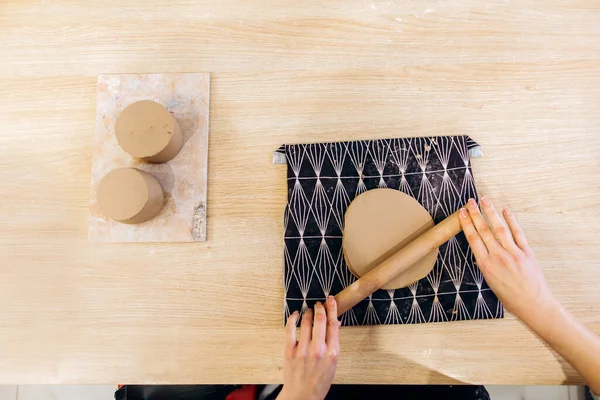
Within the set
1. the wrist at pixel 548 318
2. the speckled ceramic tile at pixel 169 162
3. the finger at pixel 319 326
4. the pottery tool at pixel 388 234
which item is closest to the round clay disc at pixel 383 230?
the pottery tool at pixel 388 234

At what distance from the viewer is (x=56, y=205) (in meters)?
0.78

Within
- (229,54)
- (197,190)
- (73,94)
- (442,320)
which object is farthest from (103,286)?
(442,320)

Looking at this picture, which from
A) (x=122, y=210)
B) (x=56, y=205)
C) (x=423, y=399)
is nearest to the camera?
(x=122, y=210)

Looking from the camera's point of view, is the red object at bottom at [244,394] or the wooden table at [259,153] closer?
the wooden table at [259,153]

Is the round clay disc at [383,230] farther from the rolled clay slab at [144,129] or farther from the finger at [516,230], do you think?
the rolled clay slab at [144,129]

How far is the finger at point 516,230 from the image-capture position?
70 cm

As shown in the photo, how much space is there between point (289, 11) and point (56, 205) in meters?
0.66

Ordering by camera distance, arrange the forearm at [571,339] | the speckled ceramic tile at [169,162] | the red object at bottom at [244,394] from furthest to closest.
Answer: the red object at bottom at [244,394] < the speckled ceramic tile at [169,162] < the forearm at [571,339]

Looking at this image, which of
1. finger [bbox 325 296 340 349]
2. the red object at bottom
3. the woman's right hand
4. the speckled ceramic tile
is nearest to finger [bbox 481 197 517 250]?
the woman's right hand

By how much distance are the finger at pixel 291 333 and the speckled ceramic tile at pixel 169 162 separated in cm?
24

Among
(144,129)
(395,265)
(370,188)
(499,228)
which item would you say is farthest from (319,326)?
(144,129)

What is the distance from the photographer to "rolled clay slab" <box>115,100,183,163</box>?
0.69 m

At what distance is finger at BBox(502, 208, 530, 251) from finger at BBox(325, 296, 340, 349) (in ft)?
1.22

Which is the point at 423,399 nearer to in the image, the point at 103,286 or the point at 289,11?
the point at 103,286
